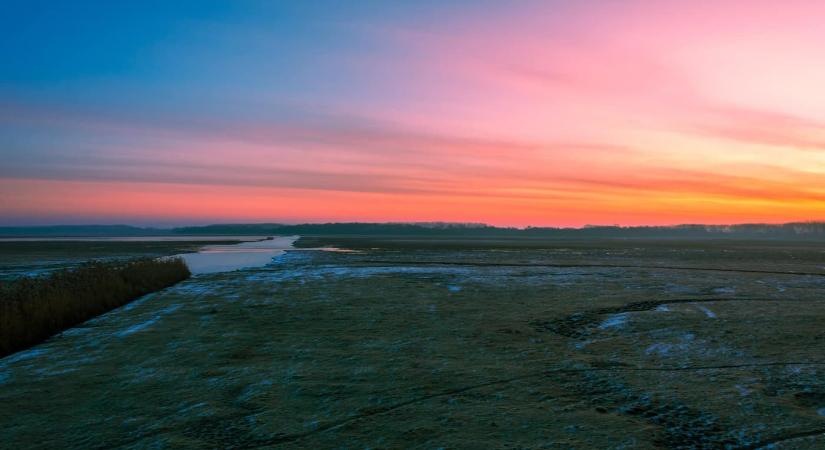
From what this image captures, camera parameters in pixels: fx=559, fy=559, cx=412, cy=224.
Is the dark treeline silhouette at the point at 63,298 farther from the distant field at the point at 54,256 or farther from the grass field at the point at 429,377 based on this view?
the distant field at the point at 54,256

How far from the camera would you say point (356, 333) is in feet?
41.0

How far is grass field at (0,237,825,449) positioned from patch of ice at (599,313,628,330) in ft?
0.33

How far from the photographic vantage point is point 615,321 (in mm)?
13914

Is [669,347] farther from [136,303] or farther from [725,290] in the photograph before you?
[136,303]

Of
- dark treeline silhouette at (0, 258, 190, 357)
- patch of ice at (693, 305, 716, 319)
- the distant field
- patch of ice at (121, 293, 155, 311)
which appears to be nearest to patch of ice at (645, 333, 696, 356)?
patch of ice at (693, 305, 716, 319)

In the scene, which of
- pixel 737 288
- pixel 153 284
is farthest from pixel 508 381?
pixel 153 284

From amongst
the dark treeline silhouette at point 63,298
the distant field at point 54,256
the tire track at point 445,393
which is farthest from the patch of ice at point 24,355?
the distant field at point 54,256

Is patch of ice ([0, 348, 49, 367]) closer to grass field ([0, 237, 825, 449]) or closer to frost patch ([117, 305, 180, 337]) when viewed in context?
grass field ([0, 237, 825, 449])

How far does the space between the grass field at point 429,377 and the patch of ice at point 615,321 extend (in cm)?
10

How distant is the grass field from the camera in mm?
6309

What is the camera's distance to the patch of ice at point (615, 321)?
13.2m

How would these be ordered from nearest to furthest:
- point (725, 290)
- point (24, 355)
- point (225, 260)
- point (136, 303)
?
1. point (24, 355)
2. point (136, 303)
3. point (725, 290)
4. point (225, 260)

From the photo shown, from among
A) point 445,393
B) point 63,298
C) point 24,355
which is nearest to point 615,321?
point 445,393

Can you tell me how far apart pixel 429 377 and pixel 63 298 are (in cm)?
1202
